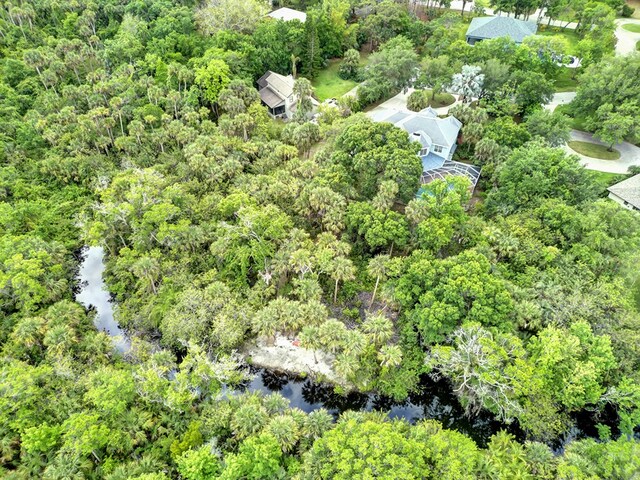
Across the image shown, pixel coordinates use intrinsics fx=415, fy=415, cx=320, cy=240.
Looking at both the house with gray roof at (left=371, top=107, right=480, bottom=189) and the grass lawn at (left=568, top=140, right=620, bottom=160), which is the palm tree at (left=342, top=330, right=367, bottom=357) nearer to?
the house with gray roof at (left=371, top=107, right=480, bottom=189)

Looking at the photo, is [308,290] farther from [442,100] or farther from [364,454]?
[442,100]

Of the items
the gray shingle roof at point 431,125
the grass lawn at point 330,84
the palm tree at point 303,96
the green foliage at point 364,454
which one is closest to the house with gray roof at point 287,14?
the grass lawn at point 330,84

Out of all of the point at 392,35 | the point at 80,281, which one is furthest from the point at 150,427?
the point at 392,35

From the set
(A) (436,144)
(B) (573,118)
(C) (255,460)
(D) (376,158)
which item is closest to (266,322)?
(C) (255,460)

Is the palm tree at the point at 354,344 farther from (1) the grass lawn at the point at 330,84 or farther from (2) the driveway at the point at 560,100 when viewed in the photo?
(2) the driveway at the point at 560,100

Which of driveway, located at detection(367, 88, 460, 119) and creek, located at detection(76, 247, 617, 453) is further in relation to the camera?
driveway, located at detection(367, 88, 460, 119)

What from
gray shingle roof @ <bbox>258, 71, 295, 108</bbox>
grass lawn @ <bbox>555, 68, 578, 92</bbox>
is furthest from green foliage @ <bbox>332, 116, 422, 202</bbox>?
grass lawn @ <bbox>555, 68, 578, 92</bbox>

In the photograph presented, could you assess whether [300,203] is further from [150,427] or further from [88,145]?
[88,145]
